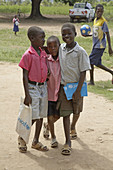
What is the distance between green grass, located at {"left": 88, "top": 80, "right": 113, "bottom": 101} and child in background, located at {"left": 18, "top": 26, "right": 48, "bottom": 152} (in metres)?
3.08

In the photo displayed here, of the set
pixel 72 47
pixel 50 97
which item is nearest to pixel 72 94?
pixel 50 97

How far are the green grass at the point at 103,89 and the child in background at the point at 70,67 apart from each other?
2.90m

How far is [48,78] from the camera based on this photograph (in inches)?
159

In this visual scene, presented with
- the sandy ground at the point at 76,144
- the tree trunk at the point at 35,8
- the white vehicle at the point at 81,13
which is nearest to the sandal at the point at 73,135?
the sandy ground at the point at 76,144

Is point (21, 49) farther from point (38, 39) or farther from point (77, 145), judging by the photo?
point (38, 39)

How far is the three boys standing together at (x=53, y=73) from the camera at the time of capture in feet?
12.8

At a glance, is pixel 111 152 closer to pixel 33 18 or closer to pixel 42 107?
pixel 42 107

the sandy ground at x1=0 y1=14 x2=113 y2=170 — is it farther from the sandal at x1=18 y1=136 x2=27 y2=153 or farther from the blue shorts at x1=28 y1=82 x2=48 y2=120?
the blue shorts at x1=28 y1=82 x2=48 y2=120

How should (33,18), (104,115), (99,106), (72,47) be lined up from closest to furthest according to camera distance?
(72,47) < (104,115) < (99,106) < (33,18)

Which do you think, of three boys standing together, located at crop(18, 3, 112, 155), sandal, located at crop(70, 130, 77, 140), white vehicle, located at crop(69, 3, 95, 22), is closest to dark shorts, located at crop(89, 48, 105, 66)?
sandal, located at crop(70, 130, 77, 140)

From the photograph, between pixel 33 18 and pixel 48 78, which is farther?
pixel 33 18

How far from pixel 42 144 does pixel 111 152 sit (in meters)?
0.83

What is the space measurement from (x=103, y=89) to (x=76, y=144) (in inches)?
133

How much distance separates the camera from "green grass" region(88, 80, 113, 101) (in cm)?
716
